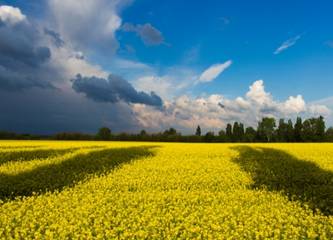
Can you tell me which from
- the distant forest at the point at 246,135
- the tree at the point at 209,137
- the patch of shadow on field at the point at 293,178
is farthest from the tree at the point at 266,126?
the patch of shadow on field at the point at 293,178

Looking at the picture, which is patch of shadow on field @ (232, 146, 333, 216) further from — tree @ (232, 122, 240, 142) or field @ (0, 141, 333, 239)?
tree @ (232, 122, 240, 142)

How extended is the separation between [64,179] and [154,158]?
32.7 ft

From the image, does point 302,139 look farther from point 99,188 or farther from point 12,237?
point 12,237

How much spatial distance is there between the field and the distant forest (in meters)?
49.1

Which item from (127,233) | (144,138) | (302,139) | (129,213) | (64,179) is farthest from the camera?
(302,139)

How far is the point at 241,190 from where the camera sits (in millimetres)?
19750

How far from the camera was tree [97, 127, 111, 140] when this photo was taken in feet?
269

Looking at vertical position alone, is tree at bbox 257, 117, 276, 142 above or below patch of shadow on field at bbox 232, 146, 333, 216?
above

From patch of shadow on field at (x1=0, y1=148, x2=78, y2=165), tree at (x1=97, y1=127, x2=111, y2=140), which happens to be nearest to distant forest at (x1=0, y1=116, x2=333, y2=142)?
tree at (x1=97, y1=127, x2=111, y2=140)

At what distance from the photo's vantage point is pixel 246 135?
108m

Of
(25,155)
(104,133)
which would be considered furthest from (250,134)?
(25,155)

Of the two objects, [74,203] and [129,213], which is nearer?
[129,213]

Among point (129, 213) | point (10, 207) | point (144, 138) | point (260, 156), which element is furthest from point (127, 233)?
point (144, 138)

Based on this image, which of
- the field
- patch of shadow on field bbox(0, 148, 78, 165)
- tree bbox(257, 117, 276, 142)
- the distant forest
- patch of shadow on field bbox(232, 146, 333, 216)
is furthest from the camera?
tree bbox(257, 117, 276, 142)
